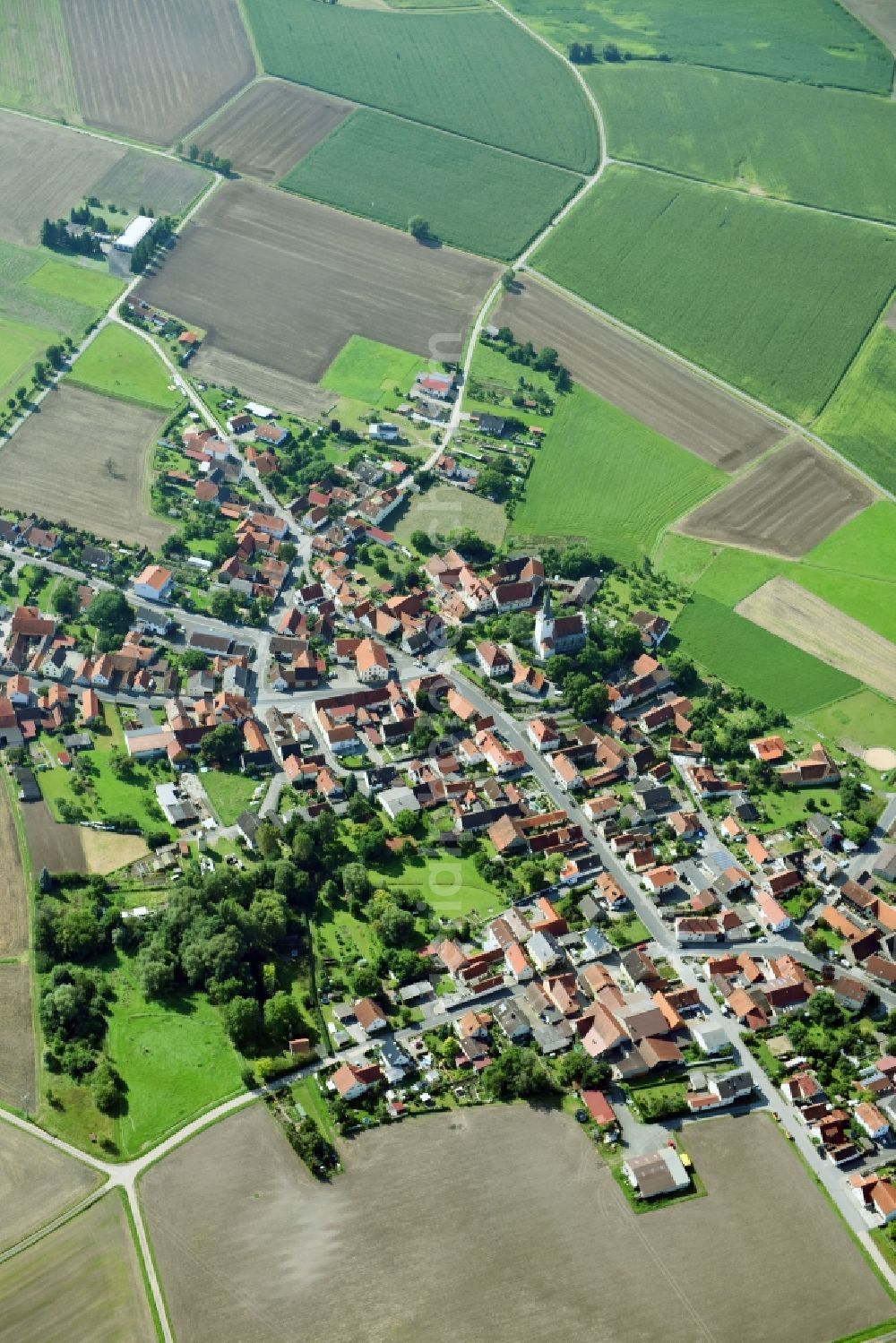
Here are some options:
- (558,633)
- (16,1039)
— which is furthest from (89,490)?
(16,1039)

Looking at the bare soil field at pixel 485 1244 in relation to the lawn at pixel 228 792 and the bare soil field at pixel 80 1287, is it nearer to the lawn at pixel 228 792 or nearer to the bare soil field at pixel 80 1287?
the bare soil field at pixel 80 1287

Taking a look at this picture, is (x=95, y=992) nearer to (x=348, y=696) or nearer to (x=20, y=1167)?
(x=20, y=1167)

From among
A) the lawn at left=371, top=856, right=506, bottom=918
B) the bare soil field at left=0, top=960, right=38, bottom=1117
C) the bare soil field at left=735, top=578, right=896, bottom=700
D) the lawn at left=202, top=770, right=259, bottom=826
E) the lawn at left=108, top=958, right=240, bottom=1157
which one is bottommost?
the bare soil field at left=0, top=960, right=38, bottom=1117

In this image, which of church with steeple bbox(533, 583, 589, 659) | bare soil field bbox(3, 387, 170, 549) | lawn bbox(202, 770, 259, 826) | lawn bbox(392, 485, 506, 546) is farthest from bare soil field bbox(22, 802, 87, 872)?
lawn bbox(392, 485, 506, 546)

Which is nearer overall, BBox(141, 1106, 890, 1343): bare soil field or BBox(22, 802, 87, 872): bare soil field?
BBox(141, 1106, 890, 1343): bare soil field

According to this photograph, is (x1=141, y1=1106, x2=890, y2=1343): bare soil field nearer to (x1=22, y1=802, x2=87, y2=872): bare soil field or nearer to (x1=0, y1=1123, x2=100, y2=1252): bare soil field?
(x1=0, y1=1123, x2=100, y2=1252): bare soil field

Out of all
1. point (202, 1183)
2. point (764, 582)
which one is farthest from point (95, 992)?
point (764, 582)
